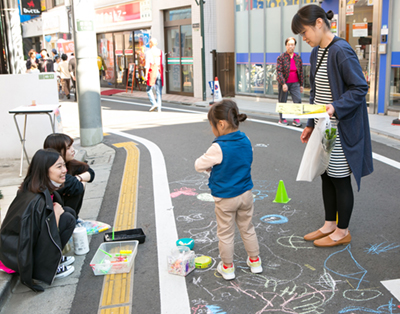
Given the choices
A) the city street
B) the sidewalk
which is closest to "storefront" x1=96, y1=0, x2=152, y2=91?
the sidewalk

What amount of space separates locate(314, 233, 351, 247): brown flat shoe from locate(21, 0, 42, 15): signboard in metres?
22.8

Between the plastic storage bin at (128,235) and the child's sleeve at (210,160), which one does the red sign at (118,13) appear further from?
the child's sleeve at (210,160)

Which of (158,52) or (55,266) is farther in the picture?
(158,52)

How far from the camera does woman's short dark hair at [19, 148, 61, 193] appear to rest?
11.3ft

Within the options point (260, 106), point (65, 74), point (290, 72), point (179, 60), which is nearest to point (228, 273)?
point (290, 72)

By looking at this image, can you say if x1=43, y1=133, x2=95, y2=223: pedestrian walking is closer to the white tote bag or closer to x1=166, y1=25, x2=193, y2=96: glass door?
the white tote bag

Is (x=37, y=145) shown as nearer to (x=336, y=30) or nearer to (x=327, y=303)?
(x=327, y=303)

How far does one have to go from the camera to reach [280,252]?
3.85 metres

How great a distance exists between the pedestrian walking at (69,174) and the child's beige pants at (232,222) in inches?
61.8

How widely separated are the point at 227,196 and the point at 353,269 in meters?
1.16

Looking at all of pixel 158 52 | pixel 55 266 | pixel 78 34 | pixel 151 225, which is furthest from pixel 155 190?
pixel 158 52

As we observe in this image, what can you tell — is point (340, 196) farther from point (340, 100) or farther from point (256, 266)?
point (256, 266)

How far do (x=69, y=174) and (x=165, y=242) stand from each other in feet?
3.97

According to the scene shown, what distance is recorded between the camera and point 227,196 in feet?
11.0
